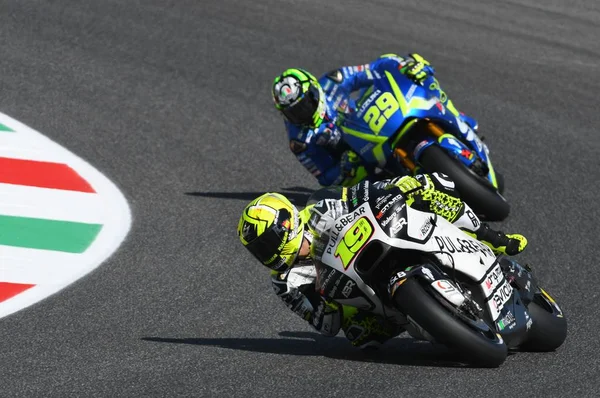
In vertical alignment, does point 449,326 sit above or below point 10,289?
above

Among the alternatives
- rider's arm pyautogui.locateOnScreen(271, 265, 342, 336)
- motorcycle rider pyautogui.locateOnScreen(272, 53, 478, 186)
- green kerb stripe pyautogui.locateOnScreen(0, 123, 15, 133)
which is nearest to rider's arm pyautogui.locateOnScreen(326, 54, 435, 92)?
motorcycle rider pyautogui.locateOnScreen(272, 53, 478, 186)

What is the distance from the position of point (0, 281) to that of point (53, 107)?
161 inches

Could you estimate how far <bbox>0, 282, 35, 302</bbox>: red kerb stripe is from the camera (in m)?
7.21

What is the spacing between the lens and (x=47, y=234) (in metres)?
8.27

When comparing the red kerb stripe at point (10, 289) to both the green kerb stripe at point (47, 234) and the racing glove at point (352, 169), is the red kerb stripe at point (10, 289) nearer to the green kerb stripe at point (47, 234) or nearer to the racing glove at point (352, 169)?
the green kerb stripe at point (47, 234)

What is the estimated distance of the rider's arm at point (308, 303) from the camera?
6.18 m

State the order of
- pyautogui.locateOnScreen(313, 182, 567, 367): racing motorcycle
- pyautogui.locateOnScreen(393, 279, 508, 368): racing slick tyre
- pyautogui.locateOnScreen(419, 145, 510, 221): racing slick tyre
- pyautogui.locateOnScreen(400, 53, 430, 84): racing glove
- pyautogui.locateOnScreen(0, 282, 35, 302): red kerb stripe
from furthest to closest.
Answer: pyautogui.locateOnScreen(400, 53, 430, 84): racing glove → pyautogui.locateOnScreen(419, 145, 510, 221): racing slick tyre → pyautogui.locateOnScreen(0, 282, 35, 302): red kerb stripe → pyautogui.locateOnScreen(313, 182, 567, 367): racing motorcycle → pyautogui.locateOnScreen(393, 279, 508, 368): racing slick tyre

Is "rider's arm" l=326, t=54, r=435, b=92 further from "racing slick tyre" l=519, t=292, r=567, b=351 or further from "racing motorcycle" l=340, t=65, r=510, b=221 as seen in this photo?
"racing slick tyre" l=519, t=292, r=567, b=351

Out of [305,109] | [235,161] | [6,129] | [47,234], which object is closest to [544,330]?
[305,109]

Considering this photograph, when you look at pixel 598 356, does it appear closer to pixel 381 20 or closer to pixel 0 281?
pixel 0 281

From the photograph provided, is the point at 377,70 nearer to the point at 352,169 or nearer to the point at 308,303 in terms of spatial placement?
the point at 352,169

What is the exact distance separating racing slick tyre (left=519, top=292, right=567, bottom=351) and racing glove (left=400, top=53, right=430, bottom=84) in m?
3.21

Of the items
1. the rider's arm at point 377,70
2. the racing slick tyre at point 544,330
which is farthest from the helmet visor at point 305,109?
the racing slick tyre at point 544,330

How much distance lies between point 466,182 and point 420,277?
120 inches
